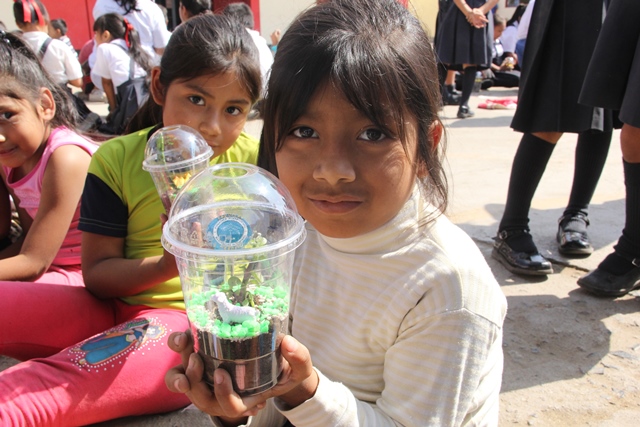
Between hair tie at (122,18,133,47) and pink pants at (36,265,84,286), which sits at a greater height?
hair tie at (122,18,133,47)

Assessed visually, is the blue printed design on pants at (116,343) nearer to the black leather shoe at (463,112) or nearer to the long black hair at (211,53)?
the long black hair at (211,53)

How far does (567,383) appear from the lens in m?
2.12

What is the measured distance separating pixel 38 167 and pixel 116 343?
0.96m

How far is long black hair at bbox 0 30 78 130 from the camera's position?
230 centimetres

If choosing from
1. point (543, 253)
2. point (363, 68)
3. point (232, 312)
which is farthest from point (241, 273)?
point (543, 253)

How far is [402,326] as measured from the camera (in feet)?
4.07

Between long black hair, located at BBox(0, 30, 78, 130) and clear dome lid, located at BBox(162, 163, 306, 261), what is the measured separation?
1553 millimetres

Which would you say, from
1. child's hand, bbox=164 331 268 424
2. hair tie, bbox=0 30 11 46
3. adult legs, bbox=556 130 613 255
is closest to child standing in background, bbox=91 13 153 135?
hair tie, bbox=0 30 11 46

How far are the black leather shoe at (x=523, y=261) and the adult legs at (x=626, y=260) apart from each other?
204 mm

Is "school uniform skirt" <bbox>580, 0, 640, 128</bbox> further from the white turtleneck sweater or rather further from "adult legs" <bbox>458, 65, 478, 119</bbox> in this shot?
"adult legs" <bbox>458, 65, 478, 119</bbox>

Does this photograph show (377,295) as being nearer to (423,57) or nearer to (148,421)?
(423,57)

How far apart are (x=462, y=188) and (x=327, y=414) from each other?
3605 millimetres

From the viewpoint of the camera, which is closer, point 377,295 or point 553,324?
point 377,295

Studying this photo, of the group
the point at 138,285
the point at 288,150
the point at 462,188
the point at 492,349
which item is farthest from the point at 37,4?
the point at 492,349
